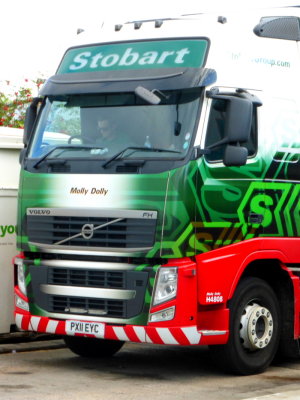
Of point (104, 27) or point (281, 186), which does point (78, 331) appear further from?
point (104, 27)

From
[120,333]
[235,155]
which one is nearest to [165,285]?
[120,333]

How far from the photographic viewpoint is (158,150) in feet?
32.4

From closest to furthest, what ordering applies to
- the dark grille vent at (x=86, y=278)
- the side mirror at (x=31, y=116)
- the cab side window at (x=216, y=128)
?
1. the cab side window at (x=216, y=128)
2. the dark grille vent at (x=86, y=278)
3. the side mirror at (x=31, y=116)

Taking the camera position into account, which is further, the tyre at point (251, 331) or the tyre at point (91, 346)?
the tyre at point (91, 346)

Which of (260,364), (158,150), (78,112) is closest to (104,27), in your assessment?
(78,112)

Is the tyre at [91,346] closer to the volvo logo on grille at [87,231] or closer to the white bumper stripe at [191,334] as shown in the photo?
the volvo logo on grille at [87,231]

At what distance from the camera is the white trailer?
11.9 meters

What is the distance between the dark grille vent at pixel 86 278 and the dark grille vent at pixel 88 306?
0.50 ft

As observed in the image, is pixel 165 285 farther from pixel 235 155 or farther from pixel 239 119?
pixel 239 119

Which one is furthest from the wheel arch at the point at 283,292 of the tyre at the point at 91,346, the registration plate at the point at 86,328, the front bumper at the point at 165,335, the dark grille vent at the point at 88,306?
the tyre at the point at 91,346

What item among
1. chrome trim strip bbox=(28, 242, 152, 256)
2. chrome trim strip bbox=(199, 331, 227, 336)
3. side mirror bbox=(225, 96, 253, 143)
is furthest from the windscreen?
chrome trim strip bbox=(199, 331, 227, 336)

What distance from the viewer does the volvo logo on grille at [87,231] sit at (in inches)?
397

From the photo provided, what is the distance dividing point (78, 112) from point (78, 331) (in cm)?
225

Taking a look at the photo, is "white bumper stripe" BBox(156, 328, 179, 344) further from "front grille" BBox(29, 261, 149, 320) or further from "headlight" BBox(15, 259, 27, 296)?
"headlight" BBox(15, 259, 27, 296)
